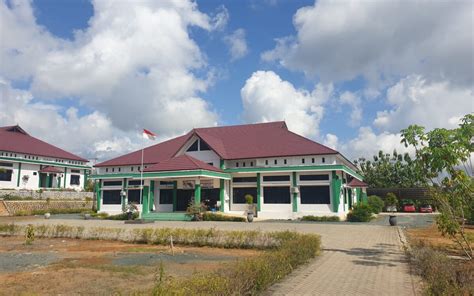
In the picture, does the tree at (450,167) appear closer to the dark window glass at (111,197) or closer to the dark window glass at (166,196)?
the dark window glass at (166,196)

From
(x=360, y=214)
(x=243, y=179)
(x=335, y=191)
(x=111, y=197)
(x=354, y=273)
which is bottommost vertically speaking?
(x=354, y=273)

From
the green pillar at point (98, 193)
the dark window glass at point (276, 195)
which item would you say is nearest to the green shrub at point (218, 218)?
the dark window glass at point (276, 195)

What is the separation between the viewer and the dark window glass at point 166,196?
3170cm

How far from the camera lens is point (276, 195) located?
28.4 metres

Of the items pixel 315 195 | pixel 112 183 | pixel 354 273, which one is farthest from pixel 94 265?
pixel 112 183

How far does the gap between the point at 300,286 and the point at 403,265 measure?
398cm

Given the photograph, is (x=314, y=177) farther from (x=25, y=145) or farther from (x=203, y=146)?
(x=25, y=145)

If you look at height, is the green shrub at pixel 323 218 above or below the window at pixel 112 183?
below

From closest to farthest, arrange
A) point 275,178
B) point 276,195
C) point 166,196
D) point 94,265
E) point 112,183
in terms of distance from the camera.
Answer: point 94,265 < point 276,195 < point 275,178 < point 166,196 < point 112,183

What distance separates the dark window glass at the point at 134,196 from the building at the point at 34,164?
1466 cm

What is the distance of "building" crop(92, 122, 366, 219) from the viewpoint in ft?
89.4

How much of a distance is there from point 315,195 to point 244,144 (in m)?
7.94

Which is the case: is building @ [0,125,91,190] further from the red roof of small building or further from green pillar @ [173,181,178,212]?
the red roof of small building

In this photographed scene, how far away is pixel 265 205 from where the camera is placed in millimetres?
28562
